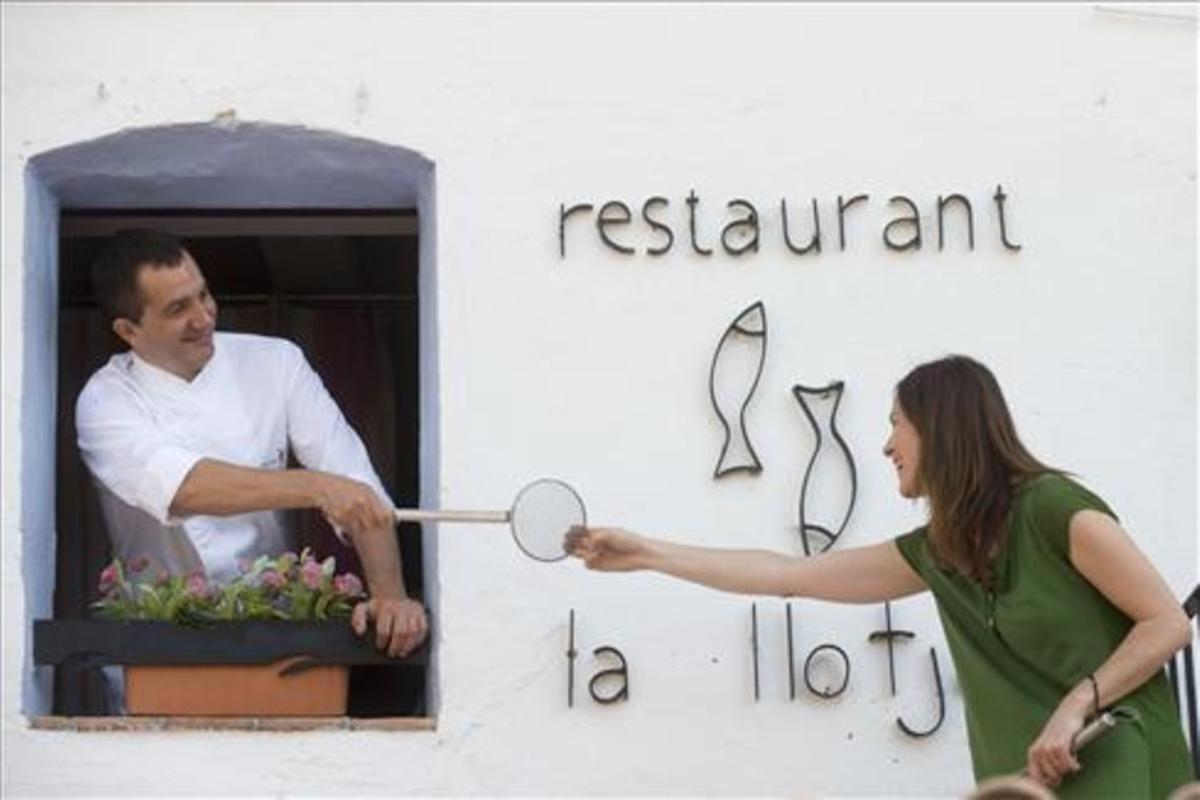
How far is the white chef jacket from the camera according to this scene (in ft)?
26.9

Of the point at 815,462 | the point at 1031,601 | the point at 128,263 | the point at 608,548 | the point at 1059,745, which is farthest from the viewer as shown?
the point at 128,263

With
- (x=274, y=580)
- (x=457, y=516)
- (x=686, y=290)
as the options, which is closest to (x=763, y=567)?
(x=457, y=516)

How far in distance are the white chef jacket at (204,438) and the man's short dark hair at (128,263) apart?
0.47 feet

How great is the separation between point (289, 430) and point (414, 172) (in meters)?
0.67

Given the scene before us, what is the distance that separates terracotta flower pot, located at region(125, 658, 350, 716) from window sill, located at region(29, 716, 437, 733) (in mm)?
29

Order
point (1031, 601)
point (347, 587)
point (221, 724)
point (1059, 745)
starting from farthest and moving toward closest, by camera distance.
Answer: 1. point (347, 587)
2. point (221, 724)
3. point (1031, 601)
4. point (1059, 745)

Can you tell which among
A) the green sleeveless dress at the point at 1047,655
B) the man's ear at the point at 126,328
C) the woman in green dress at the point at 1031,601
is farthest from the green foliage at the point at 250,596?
the green sleeveless dress at the point at 1047,655

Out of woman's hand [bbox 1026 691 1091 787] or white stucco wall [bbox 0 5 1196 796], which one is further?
white stucco wall [bbox 0 5 1196 796]

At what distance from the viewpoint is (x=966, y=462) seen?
7.00 m

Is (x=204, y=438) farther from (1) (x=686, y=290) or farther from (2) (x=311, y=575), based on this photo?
(1) (x=686, y=290)

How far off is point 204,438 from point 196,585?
0.39m

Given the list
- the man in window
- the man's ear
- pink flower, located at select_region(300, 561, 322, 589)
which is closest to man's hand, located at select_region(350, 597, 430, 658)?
the man in window

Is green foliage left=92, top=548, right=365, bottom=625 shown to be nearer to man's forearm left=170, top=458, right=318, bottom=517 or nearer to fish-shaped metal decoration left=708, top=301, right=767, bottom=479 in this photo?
man's forearm left=170, top=458, right=318, bottom=517

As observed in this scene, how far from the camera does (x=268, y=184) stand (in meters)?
8.59
